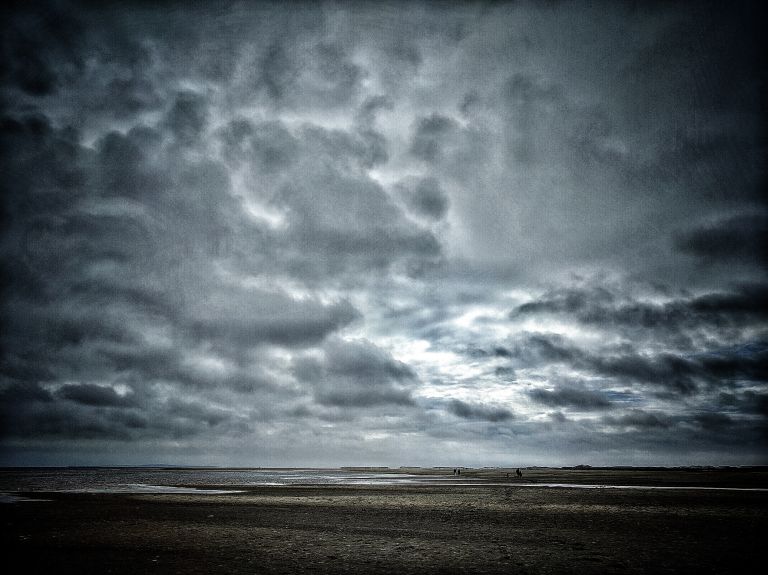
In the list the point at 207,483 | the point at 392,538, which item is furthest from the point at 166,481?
the point at 392,538

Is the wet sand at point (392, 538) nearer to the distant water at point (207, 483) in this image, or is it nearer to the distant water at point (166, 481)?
the distant water at point (207, 483)

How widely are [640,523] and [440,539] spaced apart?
43.6 feet

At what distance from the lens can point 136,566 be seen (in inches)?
643

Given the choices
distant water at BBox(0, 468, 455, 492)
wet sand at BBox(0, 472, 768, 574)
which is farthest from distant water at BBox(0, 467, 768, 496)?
wet sand at BBox(0, 472, 768, 574)

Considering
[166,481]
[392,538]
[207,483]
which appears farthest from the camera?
[166,481]

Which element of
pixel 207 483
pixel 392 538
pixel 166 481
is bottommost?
pixel 166 481

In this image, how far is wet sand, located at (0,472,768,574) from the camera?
16.1m

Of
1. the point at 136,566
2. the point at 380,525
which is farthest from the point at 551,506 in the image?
the point at 136,566

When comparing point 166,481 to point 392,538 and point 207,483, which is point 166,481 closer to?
point 207,483

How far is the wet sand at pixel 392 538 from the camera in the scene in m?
16.1

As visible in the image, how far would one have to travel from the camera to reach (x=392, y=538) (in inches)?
852

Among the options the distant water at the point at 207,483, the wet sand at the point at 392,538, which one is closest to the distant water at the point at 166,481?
the distant water at the point at 207,483

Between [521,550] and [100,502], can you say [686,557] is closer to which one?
[521,550]

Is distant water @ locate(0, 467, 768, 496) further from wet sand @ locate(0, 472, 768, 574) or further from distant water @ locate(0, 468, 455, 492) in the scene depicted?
wet sand @ locate(0, 472, 768, 574)
